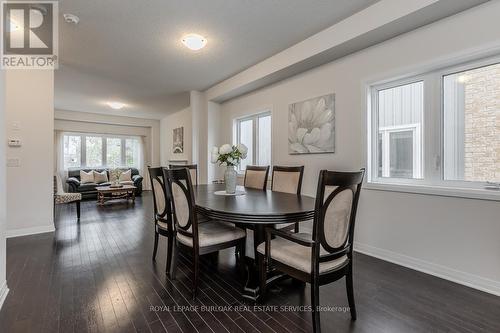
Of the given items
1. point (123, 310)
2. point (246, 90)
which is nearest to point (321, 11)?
point (246, 90)

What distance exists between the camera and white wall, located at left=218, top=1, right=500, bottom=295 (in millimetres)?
2018

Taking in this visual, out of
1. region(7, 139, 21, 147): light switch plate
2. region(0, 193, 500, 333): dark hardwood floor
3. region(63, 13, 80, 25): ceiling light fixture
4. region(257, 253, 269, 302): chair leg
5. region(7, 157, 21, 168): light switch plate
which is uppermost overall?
region(63, 13, 80, 25): ceiling light fixture

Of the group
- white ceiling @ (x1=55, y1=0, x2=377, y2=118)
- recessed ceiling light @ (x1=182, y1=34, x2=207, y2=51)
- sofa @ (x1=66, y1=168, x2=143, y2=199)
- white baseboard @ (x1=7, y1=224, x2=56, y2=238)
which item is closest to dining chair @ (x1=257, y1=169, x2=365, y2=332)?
white ceiling @ (x1=55, y1=0, x2=377, y2=118)

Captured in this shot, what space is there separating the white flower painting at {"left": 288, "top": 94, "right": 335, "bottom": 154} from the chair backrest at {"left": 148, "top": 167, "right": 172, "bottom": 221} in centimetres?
205

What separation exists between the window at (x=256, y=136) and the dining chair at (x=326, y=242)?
2.79 meters

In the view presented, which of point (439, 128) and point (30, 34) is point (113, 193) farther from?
point (439, 128)

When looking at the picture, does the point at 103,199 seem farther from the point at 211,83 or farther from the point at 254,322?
the point at 254,322

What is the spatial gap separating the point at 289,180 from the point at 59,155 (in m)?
7.19

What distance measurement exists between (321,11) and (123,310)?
3.16 m

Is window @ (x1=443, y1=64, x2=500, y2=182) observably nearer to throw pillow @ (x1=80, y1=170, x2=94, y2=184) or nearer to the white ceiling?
the white ceiling

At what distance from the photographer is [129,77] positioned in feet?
14.2

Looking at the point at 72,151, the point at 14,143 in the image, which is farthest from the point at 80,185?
the point at 14,143

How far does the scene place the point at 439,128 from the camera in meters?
2.34

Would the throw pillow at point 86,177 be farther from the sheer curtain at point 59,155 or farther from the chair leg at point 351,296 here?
the chair leg at point 351,296
